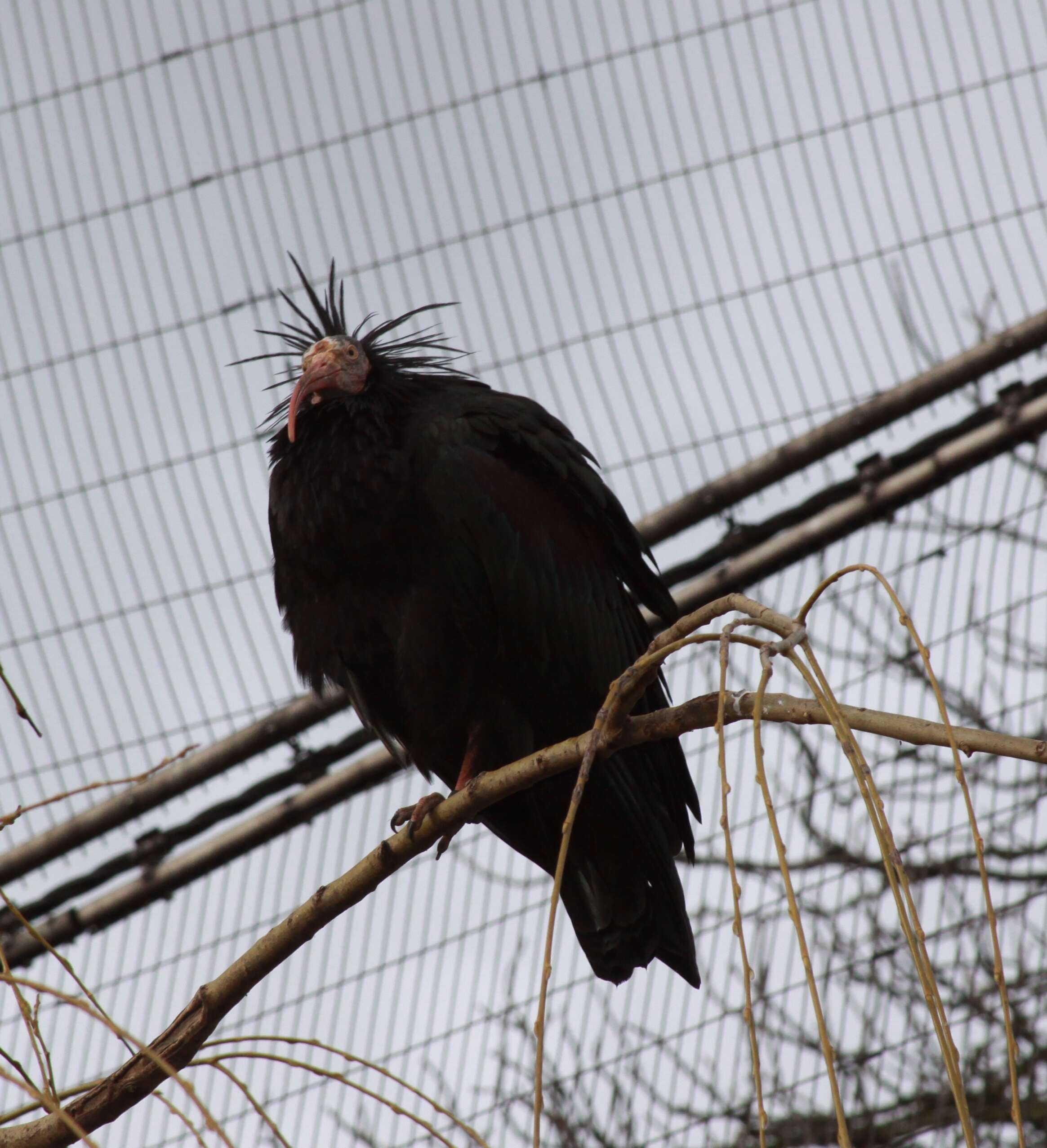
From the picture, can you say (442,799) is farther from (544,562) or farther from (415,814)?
(544,562)

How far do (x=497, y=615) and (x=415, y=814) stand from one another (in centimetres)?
56

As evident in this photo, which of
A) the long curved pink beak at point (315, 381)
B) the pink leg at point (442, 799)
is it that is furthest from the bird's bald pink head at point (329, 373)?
the pink leg at point (442, 799)

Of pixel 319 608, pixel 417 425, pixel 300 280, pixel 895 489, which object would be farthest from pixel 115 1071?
pixel 895 489

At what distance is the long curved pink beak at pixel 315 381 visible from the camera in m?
3.81

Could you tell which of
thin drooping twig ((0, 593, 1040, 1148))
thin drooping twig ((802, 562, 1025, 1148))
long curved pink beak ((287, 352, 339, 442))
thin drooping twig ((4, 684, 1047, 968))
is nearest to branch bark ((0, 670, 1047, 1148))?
thin drooping twig ((0, 593, 1040, 1148))

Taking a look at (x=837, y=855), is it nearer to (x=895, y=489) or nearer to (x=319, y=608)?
(x=895, y=489)

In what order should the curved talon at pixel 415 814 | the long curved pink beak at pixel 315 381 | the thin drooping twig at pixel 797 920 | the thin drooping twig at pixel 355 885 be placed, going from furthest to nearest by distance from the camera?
the long curved pink beak at pixel 315 381, the curved talon at pixel 415 814, the thin drooping twig at pixel 355 885, the thin drooping twig at pixel 797 920

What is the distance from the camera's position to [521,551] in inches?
136

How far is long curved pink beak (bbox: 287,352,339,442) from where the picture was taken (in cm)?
381

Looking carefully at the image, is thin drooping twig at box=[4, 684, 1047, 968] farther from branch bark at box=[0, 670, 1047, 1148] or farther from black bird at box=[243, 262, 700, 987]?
branch bark at box=[0, 670, 1047, 1148]

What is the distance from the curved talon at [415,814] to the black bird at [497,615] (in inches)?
0.5

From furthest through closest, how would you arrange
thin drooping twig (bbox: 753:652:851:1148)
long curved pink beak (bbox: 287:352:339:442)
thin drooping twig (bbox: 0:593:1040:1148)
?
long curved pink beak (bbox: 287:352:339:442)
thin drooping twig (bbox: 0:593:1040:1148)
thin drooping twig (bbox: 753:652:851:1148)

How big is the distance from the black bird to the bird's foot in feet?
0.04

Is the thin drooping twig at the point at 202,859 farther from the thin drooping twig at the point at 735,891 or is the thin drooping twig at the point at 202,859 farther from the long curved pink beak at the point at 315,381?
the thin drooping twig at the point at 735,891
